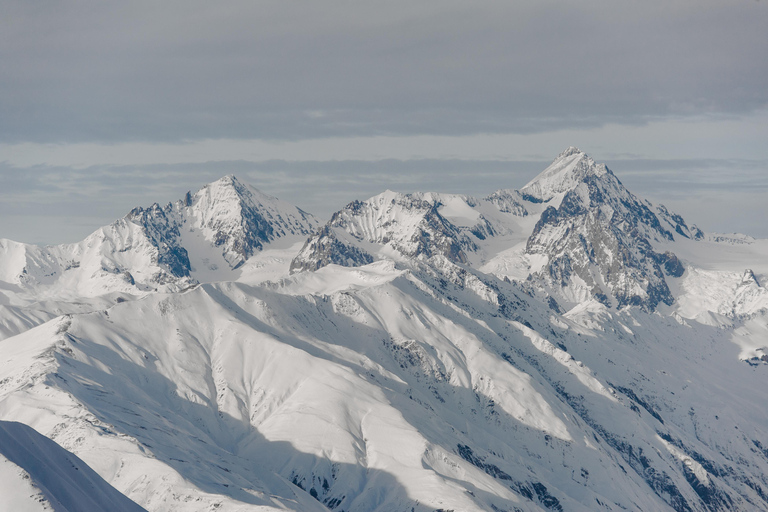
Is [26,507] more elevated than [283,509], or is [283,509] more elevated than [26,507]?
[26,507]

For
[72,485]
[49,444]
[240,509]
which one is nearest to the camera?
[72,485]

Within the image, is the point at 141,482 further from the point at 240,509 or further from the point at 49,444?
the point at 49,444

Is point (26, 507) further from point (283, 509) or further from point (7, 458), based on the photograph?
point (283, 509)

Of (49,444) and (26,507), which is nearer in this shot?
(26,507)

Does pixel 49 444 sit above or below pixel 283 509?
above

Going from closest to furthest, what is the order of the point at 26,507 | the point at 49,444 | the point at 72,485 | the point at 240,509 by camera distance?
1. the point at 26,507
2. the point at 72,485
3. the point at 49,444
4. the point at 240,509

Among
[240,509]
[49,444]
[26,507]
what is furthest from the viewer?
[240,509]

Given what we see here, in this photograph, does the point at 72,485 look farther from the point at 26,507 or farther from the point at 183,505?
the point at 183,505

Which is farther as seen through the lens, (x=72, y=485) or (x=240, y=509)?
(x=240, y=509)

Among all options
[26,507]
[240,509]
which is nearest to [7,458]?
[26,507]
